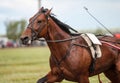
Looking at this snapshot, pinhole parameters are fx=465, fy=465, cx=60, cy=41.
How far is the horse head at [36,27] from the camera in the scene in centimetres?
1002

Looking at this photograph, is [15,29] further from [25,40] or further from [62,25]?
[25,40]

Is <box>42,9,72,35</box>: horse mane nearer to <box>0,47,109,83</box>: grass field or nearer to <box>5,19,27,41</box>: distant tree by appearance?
<box>0,47,109,83</box>: grass field

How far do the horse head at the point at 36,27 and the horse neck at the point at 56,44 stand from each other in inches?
8.3

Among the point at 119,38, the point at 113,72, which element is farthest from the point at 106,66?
the point at 119,38

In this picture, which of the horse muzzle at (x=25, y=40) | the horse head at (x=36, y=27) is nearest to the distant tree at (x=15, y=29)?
the horse head at (x=36, y=27)

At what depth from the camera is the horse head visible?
32.9 feet

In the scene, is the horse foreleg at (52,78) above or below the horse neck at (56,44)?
below

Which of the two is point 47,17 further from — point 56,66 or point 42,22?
point 56,66

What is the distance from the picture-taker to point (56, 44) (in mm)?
10555

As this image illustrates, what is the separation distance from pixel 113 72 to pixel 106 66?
48 centimetres

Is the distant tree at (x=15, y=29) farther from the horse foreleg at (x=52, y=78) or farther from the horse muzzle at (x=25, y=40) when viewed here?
the horse muzzle at (x=25, y=40)

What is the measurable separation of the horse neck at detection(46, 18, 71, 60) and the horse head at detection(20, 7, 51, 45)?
211 millimetres

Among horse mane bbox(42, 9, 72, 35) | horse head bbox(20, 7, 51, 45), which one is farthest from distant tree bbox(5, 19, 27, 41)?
horse head bbox(20, 7, 51, 45)

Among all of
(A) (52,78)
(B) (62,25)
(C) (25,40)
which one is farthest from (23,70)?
(C) (25,40)
